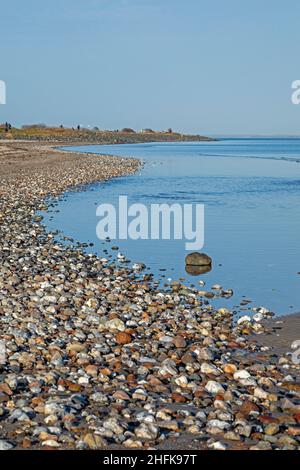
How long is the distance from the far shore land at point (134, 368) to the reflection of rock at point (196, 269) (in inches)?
55.0

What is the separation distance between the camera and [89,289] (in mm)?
11383

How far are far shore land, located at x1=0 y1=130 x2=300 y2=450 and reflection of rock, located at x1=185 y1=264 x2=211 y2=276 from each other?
140 cm

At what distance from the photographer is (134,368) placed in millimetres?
7734

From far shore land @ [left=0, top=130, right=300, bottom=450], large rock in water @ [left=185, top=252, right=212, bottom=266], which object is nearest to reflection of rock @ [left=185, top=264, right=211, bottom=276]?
large rock in water @ [left=185, top=252, right=212, bottom=266]

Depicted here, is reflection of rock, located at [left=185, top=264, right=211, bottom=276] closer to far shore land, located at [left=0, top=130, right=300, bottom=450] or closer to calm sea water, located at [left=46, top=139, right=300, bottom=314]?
calm sea water, located at [left=46, top=139, right=300, bottom=314]

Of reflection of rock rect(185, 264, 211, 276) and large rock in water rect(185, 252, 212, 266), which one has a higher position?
large rock in water rect(185, 252, 212, 266)

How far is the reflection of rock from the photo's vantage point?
543 inches

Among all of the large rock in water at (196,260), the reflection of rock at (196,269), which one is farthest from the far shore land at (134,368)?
the large rock in water at (196,260)

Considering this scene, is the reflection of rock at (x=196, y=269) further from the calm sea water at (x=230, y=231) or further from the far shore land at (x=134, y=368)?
the far shore land at (x=134, y=368)

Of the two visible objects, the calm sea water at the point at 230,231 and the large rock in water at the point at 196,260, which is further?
the large rock in water at the point at 196,260

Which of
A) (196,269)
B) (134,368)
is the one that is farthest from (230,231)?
(134,368)

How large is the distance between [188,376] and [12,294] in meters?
4.29

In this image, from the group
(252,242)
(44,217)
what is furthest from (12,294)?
(44,217)

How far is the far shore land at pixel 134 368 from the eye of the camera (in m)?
5.97
